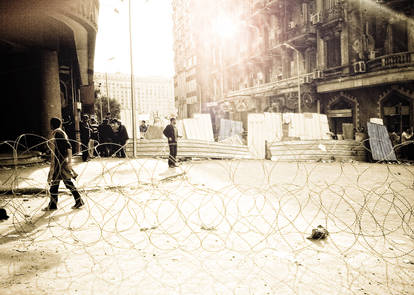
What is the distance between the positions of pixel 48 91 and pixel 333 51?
19.2m

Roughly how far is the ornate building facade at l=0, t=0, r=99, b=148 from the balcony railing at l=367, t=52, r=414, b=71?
15.6m

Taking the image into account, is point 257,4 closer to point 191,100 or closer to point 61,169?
→ point 191,100

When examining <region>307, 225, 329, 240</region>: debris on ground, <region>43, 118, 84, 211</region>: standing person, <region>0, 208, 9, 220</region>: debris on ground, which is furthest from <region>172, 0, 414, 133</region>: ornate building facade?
<region>0, 208, 9, 220</region>: debris on ground

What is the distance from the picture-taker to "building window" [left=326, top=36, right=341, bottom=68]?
73.6 feet

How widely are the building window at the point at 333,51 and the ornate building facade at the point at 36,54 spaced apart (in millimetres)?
16758

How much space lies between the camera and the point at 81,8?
1016cm

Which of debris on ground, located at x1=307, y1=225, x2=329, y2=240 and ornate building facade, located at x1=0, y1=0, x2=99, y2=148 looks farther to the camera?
ornate building facade, located at x1=0, y1=0, x2=99, y2=148

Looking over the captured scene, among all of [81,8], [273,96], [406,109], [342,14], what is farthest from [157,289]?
[273,96]

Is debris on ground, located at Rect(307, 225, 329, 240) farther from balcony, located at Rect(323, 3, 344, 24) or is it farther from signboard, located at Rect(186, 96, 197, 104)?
signboard, located at Rect(186, 96, 197, 104)

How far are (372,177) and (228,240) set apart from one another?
7.06 meters

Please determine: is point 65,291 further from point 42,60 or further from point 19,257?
point 42,60

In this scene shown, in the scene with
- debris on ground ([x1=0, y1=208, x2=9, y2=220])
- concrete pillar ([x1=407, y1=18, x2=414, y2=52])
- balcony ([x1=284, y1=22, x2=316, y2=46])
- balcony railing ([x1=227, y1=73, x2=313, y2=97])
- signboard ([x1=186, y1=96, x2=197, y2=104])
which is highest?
balcony ([x1=284, y1=22, x2=316, y2=46])

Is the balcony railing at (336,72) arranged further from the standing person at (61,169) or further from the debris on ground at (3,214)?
the debris on ground at (3,214)

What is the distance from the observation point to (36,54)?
1225 centimetres
